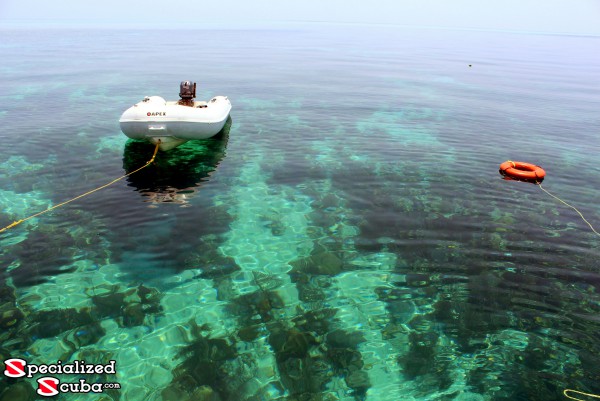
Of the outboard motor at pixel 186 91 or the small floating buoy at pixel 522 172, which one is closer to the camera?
the small floating buoy at pixel 522 172

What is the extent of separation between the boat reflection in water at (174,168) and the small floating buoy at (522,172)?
11.5 meters

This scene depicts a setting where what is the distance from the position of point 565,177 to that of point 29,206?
1938cm

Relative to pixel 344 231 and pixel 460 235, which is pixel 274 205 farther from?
pixel 460 235

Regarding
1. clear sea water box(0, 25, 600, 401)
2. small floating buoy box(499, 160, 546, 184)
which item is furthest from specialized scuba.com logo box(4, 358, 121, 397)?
small floating buoy box(499, 160, 546, 184)

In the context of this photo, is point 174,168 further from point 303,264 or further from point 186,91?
point 303,264

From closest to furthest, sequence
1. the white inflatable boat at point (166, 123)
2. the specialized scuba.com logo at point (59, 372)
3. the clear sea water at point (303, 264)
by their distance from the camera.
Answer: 1. the specialized scuba.com logo at point (59, 372)
2. the clear sea water at point (303, 264)
3. the white inflatable boat at point (166, 123)

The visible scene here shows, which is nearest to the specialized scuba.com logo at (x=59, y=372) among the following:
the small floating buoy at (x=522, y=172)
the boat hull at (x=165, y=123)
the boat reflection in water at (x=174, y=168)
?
the boat reflection in water at (x=174, y=168)

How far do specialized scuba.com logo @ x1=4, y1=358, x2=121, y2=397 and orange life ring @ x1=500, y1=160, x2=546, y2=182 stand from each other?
14374mm

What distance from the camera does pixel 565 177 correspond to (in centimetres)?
1487

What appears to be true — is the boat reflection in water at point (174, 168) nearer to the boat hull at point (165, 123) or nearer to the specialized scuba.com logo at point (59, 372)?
the boat hull at point (165, 123)

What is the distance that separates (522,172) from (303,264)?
33.1 feet

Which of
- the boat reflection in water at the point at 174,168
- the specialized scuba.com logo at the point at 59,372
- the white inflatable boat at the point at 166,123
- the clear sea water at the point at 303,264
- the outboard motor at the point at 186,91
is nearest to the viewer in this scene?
the specialized scuba.com logo at the point at 59,372

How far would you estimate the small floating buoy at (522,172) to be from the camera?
14.0 m

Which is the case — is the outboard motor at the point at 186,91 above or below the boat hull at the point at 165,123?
above
